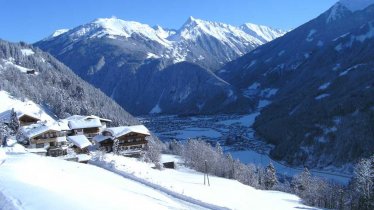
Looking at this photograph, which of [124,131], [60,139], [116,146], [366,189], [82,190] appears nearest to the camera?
[82,190]

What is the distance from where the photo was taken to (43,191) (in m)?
35.5

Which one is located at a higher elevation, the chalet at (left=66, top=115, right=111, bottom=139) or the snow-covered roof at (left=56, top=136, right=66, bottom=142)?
the chalet at (left=66, top=115, right=111, bottom=139)

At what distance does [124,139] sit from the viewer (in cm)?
10019

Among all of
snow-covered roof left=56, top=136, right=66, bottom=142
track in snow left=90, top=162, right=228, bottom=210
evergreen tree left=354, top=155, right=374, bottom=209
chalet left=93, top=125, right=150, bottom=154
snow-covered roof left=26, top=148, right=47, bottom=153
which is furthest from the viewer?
chalet left=93, top=125, right=150, bottom=154

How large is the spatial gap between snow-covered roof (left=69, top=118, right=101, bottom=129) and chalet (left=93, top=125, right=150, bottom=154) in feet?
43.1

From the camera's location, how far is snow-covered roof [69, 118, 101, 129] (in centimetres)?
11256

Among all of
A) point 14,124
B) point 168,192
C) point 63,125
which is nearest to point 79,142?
point 63,125

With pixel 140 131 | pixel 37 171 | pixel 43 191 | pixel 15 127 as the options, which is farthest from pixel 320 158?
pixel 43 191

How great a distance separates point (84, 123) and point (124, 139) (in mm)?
18528

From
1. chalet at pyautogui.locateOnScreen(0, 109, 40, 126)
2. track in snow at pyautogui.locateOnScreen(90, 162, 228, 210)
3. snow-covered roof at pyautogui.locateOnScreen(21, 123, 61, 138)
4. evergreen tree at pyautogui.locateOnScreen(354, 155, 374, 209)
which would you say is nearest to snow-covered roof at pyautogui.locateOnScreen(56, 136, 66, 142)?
snow-covered roof at pyautogui.locateOnScreen(21, 123, 61, 138)

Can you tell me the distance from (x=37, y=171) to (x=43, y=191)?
13991 mm

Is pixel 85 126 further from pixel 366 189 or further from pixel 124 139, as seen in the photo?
pixel 366 189

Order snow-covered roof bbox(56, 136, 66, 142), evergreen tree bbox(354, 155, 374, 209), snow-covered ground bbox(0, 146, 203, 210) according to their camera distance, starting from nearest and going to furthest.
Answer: snow-covered ground bbox(0, 146, 203, 210)
evergreen tree bbox(354, 155, 374, 209)
snow-covered roof bbox(56, 136, 66, 142)

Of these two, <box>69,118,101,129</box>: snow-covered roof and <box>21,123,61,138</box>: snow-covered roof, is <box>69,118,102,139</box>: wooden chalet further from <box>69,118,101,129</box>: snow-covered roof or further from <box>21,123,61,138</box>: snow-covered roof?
<box>21,123,61,138</box>: snow-covered roof
